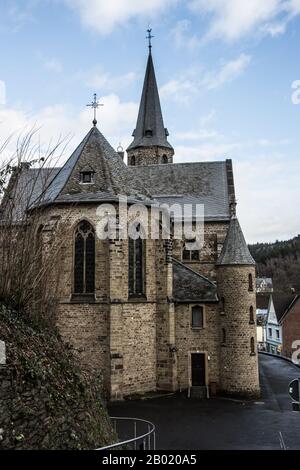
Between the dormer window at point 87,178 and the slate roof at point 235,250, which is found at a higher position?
the dormer window at point 87,178

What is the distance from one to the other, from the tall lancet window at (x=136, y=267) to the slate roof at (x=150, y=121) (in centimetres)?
2150

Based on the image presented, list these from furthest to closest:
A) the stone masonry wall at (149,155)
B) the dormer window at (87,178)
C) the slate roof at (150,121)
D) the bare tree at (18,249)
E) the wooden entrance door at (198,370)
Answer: the slate roof at (150,121) → the stone masonry wall at (149,155) → the wooden entrance door at (198,370) → the dormer window at (87,178) → the bare tree at (18,249)

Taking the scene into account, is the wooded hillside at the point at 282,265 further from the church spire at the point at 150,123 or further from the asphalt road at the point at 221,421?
the asphalt road at the point at 221,421

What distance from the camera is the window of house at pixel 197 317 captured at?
76.4 feet

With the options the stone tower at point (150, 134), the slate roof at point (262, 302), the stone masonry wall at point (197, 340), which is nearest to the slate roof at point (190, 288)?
the stone masonry wall at point (197, 340)

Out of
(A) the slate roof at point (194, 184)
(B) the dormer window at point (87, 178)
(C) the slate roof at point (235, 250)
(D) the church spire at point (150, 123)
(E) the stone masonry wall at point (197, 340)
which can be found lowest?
(E) the stone masonry wall at point (197, 340)

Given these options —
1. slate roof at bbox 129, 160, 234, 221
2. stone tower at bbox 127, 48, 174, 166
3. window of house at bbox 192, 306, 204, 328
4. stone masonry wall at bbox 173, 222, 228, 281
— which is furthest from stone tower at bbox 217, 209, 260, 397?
stone tower at bbox 127, 48, 174, 166

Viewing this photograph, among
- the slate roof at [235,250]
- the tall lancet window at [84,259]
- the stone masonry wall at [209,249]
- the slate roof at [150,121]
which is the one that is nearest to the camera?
the tall lancet window at [84,259]

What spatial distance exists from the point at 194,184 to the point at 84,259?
44.6 feet

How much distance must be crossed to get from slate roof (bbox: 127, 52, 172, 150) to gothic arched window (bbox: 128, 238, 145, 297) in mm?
21497

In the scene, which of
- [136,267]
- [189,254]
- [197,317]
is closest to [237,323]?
[197,317]
